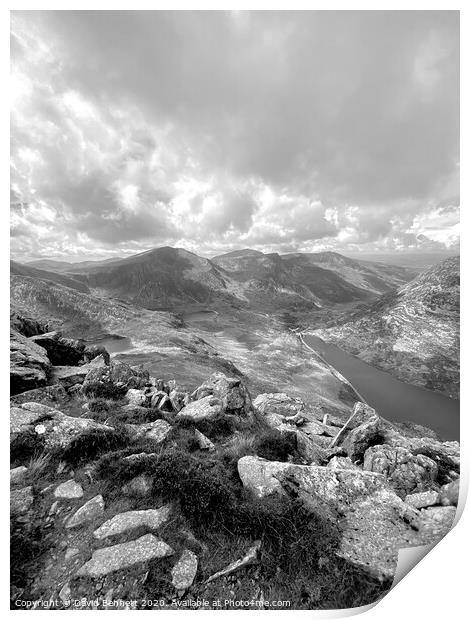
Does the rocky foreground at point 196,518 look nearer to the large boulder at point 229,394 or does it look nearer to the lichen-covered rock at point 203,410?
the lichen-covered rock at point 203,410

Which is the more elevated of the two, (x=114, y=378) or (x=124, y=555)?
(x=114, y=378)

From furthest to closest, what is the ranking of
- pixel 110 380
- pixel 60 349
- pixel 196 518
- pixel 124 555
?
pixel 60 349 → pixel 110 380 → pixel 196 518 → pixel 124 555

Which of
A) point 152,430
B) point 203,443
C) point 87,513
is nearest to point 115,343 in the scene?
point 152,430

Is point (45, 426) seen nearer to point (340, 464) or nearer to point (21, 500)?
point (21, 500)

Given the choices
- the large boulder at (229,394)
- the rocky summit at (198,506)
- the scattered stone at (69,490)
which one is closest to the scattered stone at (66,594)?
the rocky summit at (198,506)

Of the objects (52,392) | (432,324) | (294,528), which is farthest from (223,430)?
(432,324)

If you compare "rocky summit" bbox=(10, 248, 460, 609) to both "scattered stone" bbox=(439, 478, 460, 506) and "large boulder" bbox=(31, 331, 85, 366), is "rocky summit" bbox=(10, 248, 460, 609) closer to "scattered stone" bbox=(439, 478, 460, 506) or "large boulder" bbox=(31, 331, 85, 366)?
"scattered stone" bbox=(439, 478, 460, 506)
